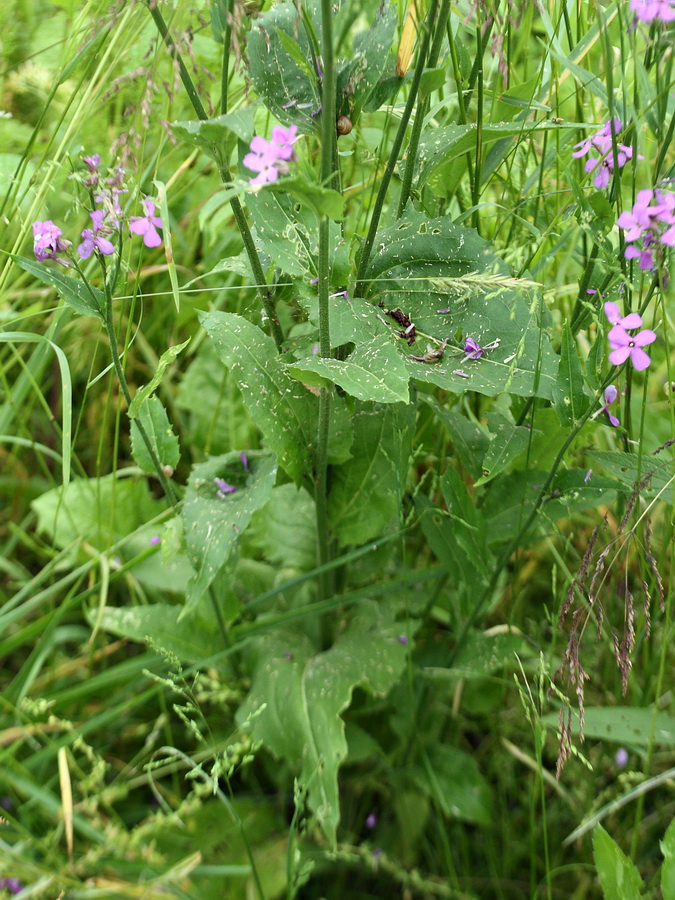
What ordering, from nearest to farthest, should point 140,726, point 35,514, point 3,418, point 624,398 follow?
point 624,398
point 140,726
point 3,418
point 35,514

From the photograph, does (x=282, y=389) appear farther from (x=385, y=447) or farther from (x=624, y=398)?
(x=624, y=398)

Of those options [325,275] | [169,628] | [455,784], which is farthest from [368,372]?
[455,784]

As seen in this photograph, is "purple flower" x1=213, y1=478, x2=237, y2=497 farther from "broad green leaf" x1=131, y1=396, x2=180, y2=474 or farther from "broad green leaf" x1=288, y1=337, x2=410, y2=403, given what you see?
"broad green leaf" x1=288, y1=337, x2=410, y2=403

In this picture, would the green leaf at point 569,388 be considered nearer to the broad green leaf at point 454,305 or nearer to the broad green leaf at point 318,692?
the broad green leaf at point 454,305

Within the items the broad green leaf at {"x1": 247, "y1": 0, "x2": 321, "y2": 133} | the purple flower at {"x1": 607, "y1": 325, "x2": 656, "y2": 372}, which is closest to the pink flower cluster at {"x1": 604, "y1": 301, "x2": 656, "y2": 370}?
the purple flower at {"x1": 607, "y1": 325, "x2": 656, "y2": 372}

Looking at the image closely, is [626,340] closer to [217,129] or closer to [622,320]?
[622,320]

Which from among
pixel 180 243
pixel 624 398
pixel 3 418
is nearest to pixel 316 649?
pixel 624 398

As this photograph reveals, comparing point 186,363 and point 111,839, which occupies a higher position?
point 186,363
